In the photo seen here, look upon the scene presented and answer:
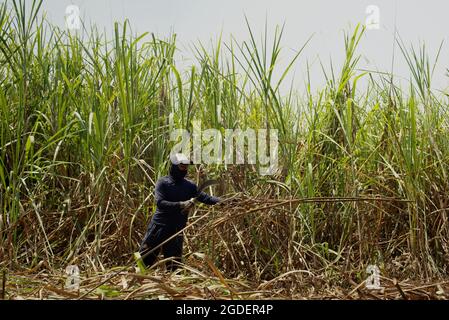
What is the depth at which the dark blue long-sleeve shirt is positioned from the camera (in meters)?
3.24

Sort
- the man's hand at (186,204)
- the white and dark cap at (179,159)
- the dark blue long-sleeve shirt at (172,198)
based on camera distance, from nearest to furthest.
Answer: the man's hand at (186,204) → the dark blue long-sleeve shirt at (172,198) → the white and dark cap at (179,159)

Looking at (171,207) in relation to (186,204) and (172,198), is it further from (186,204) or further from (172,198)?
(186,204)

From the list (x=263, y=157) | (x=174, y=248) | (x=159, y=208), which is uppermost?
(x=263, y=157)

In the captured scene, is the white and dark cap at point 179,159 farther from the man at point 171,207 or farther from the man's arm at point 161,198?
the man's arm at point 161,198

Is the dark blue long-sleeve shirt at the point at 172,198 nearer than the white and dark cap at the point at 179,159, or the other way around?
the dark blue long-sleeve shirt at the point at 172,198

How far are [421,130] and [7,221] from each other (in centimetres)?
232

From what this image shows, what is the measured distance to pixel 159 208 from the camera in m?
3.35

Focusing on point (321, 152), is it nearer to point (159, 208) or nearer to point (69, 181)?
point (159, 208)

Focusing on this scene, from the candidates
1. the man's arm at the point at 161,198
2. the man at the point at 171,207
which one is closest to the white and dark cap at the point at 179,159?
the man at the point at 171,207

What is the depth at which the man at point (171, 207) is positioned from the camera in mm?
3289

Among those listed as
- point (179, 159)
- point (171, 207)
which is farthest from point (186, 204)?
point (179, 159)

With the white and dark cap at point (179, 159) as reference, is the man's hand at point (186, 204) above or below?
below
